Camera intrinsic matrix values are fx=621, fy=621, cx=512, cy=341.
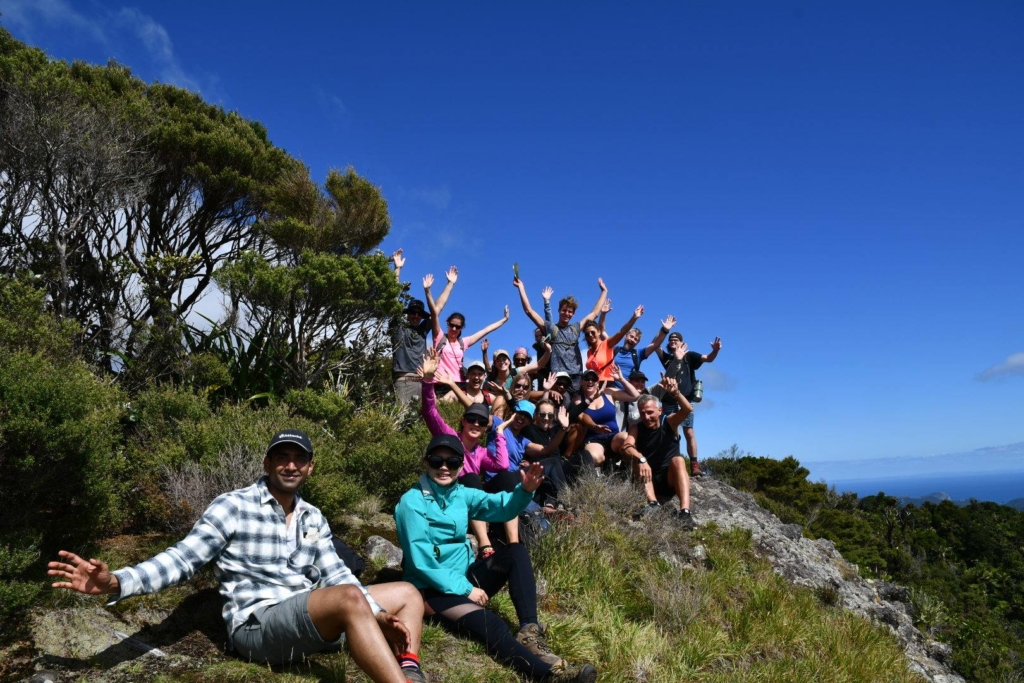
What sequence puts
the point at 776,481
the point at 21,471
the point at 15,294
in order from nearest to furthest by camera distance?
the point at 21,471, the point at 15,294, the point at 776,481

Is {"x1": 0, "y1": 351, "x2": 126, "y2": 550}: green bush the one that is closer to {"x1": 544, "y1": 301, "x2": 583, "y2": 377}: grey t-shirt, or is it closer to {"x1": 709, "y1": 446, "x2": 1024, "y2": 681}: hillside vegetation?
{"x1": 544, "y1": 301, "x2": 583, "y2": 377}: grey t-shirt

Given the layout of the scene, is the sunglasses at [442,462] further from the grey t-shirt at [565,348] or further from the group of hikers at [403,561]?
the grey t-shirt at [565,348]

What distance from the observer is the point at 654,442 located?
7883 millimetres

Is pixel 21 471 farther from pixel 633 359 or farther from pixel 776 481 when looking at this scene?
pixel 776 481

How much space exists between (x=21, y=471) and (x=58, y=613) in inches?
42.4

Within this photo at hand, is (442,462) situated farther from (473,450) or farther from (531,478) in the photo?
(473,450)

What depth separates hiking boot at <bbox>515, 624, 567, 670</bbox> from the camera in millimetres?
3893

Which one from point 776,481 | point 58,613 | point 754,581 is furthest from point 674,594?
point 776,481

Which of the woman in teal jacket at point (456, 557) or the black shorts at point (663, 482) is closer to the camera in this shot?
the woman in teal jacket at point (456, 557)

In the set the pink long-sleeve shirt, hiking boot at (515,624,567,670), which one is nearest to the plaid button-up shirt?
hiking boot at (515,624,567,670)

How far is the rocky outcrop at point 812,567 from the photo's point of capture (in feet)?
25.9

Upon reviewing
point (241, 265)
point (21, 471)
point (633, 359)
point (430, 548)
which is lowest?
point (430, 548)

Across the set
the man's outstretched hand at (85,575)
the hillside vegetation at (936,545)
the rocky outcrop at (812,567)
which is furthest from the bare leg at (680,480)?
the hillside vegetation at (936,545)

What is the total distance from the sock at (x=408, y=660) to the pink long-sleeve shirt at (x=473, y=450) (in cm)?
210
